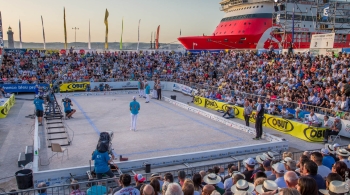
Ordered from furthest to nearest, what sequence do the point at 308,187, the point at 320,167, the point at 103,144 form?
1. the point at 103,144
2. the point at 320,167
3. the point at 308,187

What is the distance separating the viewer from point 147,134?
47.6 feet

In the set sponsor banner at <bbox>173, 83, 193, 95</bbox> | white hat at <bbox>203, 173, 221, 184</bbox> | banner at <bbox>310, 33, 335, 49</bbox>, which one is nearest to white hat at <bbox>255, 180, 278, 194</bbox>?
white hat at <bbox>203, 173, 221, 184</bbox>

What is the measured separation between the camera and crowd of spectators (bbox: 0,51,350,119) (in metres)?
17.6

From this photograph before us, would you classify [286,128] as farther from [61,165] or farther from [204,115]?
[61,165]

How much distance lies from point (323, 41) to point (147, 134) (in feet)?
60.7

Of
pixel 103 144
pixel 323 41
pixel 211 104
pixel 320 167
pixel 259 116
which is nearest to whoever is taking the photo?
pixel 320 167

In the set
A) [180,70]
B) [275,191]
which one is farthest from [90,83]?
[275,191]

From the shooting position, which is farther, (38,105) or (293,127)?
(38,105)

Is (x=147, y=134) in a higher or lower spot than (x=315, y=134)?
lower

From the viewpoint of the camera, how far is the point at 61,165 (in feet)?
34.4

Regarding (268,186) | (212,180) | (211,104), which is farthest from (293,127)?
(268,186)

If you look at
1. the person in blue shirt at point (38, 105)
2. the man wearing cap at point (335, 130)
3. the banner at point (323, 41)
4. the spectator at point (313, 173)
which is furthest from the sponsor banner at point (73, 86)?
the spectator at point (313, 173)

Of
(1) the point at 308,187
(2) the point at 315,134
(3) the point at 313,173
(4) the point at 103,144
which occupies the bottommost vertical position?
(2) the point at 315,134

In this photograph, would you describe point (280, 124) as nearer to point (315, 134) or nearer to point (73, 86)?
point (315, 134)
